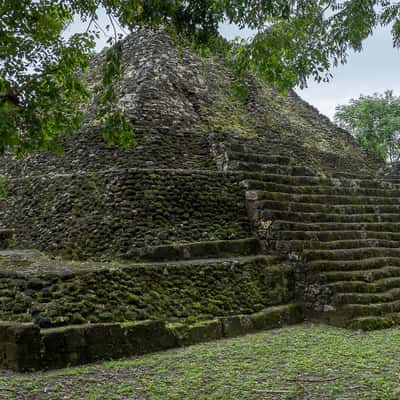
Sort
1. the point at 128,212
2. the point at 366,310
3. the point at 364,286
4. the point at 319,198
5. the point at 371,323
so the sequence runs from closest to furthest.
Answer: the point at 371,323 < the point at 366,310 < the point at 364,286 < the point at 128,212 < the point at 319,198

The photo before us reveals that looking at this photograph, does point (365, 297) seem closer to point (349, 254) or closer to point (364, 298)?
point (364, 298)

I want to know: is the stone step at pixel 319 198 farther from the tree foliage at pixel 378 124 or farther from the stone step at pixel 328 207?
the tree foliage at pixel 378 124

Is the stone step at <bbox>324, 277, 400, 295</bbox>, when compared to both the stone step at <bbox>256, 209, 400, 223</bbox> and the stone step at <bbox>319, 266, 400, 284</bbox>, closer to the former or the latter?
the stone step at <bbox>319, 266, 400, 284</bbox>

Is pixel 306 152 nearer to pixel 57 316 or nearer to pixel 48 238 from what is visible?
pixel 48 238

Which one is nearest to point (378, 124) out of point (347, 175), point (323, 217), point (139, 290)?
point (347, 175)

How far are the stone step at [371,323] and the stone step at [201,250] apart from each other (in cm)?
195

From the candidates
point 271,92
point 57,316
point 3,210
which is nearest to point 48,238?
point 3,210

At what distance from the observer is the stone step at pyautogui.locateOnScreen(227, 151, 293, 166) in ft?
33.7

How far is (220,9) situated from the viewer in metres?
4.65

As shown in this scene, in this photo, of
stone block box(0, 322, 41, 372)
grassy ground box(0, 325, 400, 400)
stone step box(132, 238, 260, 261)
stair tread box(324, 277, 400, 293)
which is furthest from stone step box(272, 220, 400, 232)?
stone block box(0, 322, 41, 372)

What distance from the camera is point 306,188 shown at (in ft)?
32.8

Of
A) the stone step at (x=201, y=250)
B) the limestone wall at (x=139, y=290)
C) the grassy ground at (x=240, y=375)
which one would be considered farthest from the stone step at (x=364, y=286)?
the stone step at (x=201, y=250)

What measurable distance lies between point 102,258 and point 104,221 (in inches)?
29.3

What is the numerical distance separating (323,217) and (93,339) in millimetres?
4912
